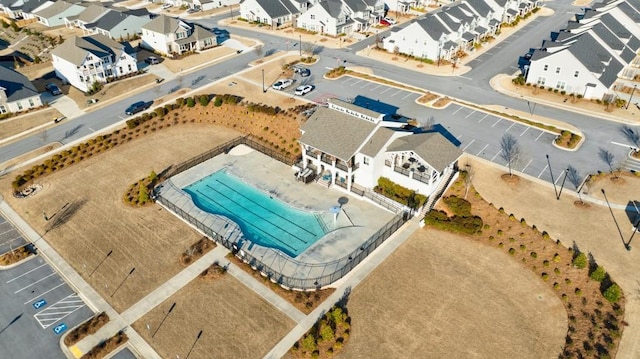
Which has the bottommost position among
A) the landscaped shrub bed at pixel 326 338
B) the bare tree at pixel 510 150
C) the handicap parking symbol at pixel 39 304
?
the handicap parking symbol at pixel 39 304

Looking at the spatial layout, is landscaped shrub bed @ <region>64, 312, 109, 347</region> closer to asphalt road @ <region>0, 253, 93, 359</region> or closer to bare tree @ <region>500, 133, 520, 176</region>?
asphalt road @ <region>0, 253, 93, 359</region>

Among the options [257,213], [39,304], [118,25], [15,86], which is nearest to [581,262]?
[257,213]

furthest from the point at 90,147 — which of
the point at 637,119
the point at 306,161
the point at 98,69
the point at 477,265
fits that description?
the point at 637,119

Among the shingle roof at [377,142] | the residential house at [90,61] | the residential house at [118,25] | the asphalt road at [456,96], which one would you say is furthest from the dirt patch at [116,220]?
the residential house at [118,25]

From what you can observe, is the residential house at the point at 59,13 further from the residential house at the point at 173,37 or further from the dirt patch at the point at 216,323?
the dirt patch at the point at 216,323

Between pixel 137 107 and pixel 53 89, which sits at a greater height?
pixel 53 89

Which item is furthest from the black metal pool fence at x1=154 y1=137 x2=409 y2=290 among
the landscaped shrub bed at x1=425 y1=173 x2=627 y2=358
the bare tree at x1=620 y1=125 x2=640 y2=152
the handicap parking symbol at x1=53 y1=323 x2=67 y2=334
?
the bare tree at x1=620 y1=125 x2=640 y2=152

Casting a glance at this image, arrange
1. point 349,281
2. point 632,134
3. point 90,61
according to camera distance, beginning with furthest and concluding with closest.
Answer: point 90,61
point 632,134
point 349,281

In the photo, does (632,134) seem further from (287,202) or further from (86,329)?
(86,329)
